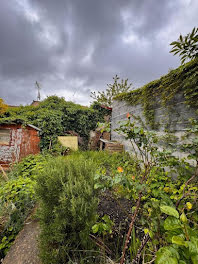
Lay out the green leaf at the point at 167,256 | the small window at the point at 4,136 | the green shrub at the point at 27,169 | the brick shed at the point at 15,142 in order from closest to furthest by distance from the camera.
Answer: the green leaf at the point at 167,256, the green shrub at the point at 27,169, the brick shed at the point at 15,142, the small window at the point at 4,136

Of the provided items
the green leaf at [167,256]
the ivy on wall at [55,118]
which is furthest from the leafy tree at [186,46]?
the ivy on wall at [55,118]

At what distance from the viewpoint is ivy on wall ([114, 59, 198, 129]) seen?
2.43 metres

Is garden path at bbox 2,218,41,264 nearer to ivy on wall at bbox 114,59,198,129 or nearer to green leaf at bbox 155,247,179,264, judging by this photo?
green leaf at bbox 155,247,179,264

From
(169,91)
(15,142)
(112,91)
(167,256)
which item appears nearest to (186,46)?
(169,91)

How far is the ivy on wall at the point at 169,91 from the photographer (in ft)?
7.97

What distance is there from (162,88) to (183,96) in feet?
2.40

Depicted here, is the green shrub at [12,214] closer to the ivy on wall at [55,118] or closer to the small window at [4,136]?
the ivy on wall at [55,118]

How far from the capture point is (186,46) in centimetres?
177

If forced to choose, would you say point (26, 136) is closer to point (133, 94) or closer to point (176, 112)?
point (133, 94)

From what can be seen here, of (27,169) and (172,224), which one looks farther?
(27,169)

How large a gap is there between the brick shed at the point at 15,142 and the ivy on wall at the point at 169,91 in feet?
17.7

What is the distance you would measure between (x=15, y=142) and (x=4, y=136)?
28.4 inches

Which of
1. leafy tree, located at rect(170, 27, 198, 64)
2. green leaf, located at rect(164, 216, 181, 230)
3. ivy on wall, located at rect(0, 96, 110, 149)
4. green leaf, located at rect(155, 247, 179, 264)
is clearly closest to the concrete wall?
leafy tree, located at rect(170, 27, 198, 64)

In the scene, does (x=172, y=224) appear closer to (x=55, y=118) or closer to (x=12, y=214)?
(x=12, y=214)
